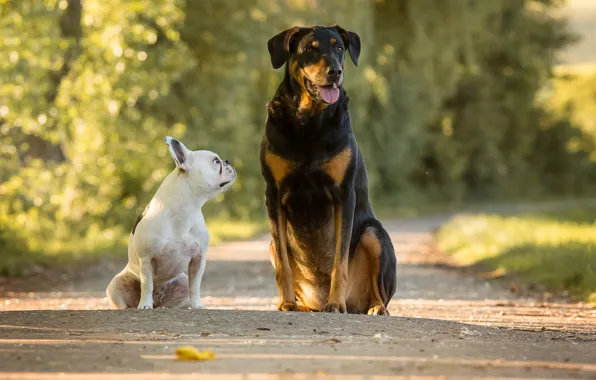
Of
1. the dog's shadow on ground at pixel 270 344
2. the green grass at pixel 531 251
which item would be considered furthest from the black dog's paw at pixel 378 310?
the green grass at pixel 531 251

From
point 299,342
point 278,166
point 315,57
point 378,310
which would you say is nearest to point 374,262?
point 378,310

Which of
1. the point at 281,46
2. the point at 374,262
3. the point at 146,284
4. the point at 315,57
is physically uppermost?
the point at 281,46

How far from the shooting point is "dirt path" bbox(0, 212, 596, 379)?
6094 mm

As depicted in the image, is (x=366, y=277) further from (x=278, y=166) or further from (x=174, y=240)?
(x=174, y=240)

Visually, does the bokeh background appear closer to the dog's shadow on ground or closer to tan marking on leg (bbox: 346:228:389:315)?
tan marking on leg (bbox: 346:228:389:315)

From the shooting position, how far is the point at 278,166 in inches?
359

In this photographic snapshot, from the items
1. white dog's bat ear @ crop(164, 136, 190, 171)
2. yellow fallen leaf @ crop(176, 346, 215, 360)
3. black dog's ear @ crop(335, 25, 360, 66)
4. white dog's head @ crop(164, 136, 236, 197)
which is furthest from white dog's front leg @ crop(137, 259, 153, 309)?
yellow fallen leaf @ crop(176, 346, 215, 360)

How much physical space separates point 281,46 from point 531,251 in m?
10.3

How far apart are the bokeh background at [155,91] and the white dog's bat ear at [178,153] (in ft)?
24.3

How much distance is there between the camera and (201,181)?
939 cm

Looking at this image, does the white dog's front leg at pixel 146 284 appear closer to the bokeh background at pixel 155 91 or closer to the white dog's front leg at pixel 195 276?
the white dog's front leg at pixel 195 276

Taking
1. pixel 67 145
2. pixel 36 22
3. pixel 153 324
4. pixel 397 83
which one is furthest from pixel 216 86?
pixel 153 324

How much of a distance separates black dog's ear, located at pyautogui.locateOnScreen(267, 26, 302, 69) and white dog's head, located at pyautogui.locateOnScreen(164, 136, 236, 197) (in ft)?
3.21

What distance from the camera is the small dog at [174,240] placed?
912 centimetres
